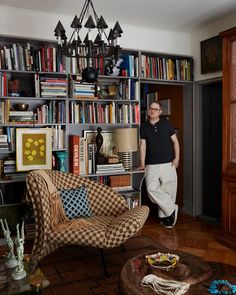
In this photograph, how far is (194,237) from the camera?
4.18 meters

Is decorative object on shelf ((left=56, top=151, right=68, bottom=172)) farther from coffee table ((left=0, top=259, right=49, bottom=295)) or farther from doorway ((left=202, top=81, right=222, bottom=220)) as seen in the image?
doorway ((left=202, top=81, right=222, bottom=220))

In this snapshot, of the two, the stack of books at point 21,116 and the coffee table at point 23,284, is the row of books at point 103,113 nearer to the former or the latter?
the stack of books at point 21,116

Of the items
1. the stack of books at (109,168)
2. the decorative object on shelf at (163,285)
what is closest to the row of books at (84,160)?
the stack of books at (109,168)

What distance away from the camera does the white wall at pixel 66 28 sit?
400 cm

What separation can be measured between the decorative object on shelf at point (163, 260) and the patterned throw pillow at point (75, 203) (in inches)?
47.2

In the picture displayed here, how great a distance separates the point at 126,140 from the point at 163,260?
2.10 m

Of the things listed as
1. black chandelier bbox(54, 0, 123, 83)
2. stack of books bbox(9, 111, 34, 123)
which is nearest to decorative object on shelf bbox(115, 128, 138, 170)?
stack of books bbox(9, 111, 34, 123)

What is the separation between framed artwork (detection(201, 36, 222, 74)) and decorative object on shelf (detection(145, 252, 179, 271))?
2.92 m

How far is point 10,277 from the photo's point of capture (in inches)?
86.0

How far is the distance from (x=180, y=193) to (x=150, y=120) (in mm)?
1502

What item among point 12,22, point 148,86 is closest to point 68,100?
point 12,22

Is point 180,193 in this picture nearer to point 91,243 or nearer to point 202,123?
point 202,123

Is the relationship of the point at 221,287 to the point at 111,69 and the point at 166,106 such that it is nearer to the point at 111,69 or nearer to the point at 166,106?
the point at 111,69

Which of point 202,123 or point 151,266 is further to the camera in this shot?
point 202,123
